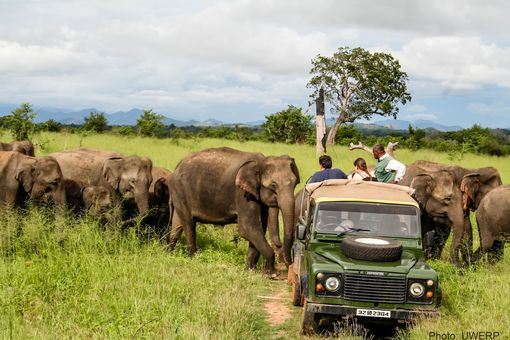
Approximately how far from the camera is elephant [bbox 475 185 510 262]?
39.5 ft

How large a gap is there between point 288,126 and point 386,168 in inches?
1431

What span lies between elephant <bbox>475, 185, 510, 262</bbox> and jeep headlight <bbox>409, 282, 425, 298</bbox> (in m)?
5.70

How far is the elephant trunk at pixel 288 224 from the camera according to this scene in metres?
10.0

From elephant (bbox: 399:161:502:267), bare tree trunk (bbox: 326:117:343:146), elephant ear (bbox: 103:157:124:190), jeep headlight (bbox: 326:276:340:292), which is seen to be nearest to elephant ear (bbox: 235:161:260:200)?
elephant (bbox: 399:161:502:267)

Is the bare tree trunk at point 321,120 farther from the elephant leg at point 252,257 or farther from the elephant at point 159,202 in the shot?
the elephant leg at point 252,257

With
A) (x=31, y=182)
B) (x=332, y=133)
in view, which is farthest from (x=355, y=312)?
(x=332, y=133)

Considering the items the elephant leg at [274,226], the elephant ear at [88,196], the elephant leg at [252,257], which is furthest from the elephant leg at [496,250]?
the elephant ear at [88,196]

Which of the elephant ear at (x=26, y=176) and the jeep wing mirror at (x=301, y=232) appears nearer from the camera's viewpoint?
the jeep wing mirror at (x=301, y=232)

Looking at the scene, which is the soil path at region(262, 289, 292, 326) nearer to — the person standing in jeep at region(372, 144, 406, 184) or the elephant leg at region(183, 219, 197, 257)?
the elephant leg at region(183, 219, 197, 257)

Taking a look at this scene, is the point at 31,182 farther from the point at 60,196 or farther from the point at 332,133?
the point at 332,133

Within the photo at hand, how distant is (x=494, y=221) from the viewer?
12.1 meters

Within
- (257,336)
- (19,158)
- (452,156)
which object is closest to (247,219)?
(257,336)

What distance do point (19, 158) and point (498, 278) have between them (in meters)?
8.43

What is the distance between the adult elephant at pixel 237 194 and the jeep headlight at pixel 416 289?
3.37 metres
